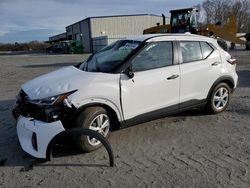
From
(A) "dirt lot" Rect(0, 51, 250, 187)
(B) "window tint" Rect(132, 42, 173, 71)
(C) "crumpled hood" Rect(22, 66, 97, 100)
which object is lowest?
(A) "dirt lot" Rect(0, 51, 250, 187)

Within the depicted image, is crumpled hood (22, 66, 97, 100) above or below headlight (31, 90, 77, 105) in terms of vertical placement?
above

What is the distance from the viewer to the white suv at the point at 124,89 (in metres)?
4.56

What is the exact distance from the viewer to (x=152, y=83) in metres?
5.29

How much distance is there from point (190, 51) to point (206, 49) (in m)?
0.46

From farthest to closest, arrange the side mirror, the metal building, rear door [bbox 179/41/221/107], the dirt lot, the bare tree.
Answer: the bare tree, the metal building, rear door [bbox 179/41/221/107], the side mirror, the dirt lot

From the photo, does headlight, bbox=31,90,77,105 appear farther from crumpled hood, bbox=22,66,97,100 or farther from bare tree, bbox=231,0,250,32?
bare tree, bbox=231,0,250,32

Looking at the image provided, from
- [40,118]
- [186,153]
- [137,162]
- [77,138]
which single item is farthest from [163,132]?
[40,118]

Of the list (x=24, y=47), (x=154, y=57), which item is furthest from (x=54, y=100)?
(x=24, y=47)

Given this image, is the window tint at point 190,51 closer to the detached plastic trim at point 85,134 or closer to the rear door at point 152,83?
the rear door at point 152,83

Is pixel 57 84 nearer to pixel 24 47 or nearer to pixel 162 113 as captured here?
pixel 162 113

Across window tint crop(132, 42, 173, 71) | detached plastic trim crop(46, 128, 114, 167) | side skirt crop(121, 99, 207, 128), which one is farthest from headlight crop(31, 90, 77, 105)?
window tint crop(132, 42, 173, 71)

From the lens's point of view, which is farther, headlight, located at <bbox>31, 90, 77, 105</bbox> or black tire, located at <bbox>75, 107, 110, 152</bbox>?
black tire, located at <bbox>75, 107, 110, 152</bbox>

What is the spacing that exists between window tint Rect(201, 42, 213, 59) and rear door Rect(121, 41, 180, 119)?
0.85 m

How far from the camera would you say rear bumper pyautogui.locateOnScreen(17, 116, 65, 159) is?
4.41m
